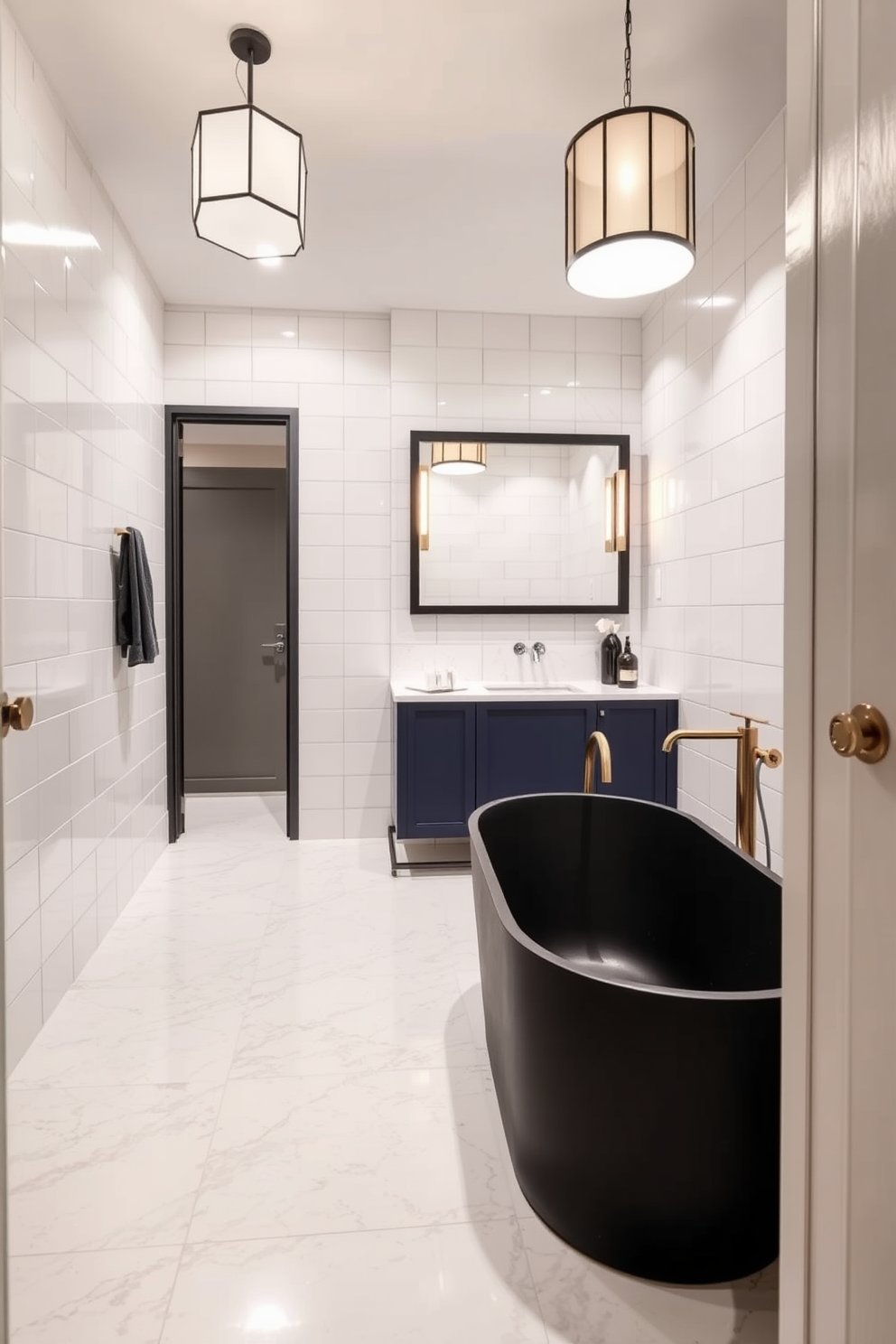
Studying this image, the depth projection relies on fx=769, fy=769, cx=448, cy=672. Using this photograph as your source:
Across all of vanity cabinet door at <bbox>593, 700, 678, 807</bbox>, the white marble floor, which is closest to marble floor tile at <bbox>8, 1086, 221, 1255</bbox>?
the white marble floor

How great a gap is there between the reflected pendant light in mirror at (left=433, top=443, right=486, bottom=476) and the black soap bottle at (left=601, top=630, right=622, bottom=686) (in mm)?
1068

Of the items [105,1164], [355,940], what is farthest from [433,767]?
[105,1164]

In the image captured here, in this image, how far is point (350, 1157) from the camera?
5.24 feet

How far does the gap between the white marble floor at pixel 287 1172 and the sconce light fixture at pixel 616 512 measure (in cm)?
208

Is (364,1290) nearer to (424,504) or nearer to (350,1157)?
(350,1157)

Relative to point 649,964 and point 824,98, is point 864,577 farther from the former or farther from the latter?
point 649,964

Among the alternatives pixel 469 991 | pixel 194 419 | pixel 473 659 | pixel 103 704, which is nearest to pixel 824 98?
pixel 469 991

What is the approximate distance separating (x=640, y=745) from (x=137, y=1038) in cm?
227

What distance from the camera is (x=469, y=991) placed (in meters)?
2.33

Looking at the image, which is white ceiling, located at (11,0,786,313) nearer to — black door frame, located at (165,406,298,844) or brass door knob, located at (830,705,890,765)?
black door frame, located at (165,406,298,844)

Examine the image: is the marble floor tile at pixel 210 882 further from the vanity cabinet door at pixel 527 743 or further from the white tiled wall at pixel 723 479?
the white tiled wall at pixel 723 479

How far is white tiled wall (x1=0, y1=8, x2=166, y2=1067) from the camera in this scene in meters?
1.96

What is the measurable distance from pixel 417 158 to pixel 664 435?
1591mm

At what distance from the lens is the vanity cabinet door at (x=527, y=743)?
342cm
